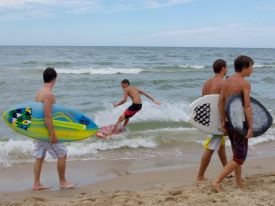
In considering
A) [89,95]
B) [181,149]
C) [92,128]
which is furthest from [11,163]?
[89,95]

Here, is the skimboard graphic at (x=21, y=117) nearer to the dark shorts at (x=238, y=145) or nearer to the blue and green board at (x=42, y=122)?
the blue and green board at (x=42, y=122)

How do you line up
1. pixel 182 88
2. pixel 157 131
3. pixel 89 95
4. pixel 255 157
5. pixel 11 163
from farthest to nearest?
1. pixel 182 88
2. pixel 89 95
3. pixel 157 131
4. pixel 255 157
5. pixel 11 163

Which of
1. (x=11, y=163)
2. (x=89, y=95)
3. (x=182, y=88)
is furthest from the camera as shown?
(x=182, y=88)

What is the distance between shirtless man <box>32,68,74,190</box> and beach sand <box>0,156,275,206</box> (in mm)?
167

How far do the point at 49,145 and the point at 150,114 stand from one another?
5.94 metres

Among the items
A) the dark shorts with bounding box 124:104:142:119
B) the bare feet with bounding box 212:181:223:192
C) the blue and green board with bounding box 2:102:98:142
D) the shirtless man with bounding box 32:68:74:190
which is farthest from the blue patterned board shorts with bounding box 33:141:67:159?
the dark shorts with bounding box 124:104:142:119

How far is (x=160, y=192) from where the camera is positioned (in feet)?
15.9

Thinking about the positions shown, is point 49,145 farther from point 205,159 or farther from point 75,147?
point 75,147

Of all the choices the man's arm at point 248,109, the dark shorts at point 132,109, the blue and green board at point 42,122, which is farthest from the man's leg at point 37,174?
the dark shorts at point 132,109

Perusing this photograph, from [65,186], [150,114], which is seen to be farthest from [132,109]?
[65,186]

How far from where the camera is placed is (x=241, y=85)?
4.41 meters

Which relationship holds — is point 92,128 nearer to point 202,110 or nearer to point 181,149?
point 202,110

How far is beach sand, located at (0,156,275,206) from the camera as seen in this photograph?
432 centimetres

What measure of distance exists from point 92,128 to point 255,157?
10.1ft
